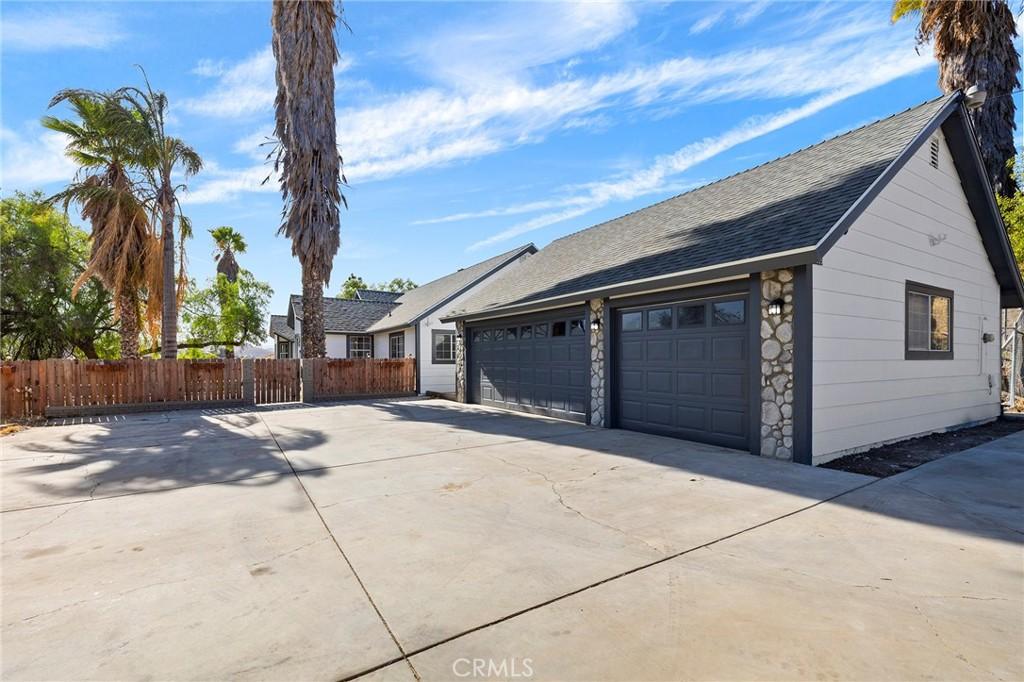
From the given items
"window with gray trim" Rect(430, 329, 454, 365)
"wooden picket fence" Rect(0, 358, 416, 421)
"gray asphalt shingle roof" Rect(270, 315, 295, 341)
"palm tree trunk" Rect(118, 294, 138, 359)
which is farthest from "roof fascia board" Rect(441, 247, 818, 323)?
"gray asphalt shingle roof" Rect(270, 315, 295, 341)

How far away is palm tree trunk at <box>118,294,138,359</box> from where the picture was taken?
1399 cm

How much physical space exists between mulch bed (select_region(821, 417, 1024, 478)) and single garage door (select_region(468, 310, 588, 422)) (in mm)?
4744

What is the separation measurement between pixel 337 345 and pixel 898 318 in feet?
67.5

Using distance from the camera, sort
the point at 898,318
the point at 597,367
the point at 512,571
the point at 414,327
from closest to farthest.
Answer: the point at 512,571
the point at 898,318
the point at 597,367
the point at 414,327

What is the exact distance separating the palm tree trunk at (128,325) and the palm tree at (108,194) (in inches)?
1.9

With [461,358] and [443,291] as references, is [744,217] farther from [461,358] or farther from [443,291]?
[443,291]

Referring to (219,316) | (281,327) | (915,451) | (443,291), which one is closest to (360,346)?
(443,291)

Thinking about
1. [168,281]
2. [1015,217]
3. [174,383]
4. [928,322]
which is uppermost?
[1015,217]

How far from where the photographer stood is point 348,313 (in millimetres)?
23328

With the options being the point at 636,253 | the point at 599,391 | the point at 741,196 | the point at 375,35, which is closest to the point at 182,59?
the point at 375,35

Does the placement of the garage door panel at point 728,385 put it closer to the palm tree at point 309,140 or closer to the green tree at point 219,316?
the palm tree at point 309,140

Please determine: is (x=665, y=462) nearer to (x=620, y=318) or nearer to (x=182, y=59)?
(x=620, y=318)

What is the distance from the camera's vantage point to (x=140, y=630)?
244cm

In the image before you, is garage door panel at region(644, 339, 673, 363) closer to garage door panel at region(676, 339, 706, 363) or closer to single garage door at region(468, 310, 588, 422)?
garage door panel at region(676, 339, 706, 363)
